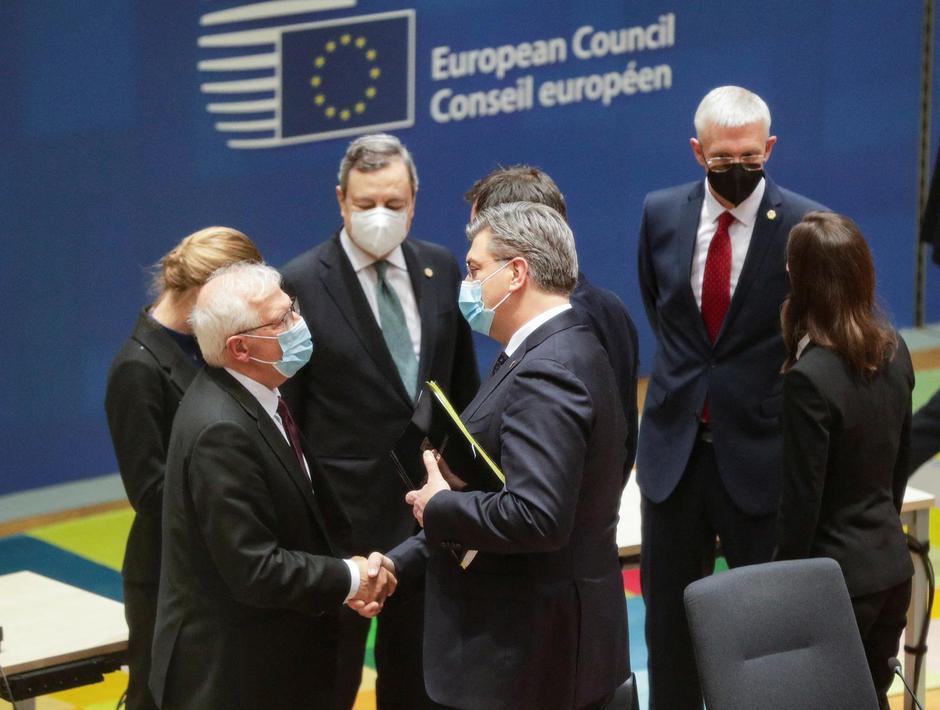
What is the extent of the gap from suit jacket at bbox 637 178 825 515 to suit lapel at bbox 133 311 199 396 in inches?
55.9

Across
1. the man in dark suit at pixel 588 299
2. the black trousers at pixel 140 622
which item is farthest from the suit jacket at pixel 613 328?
the black trousers at pixel 140 622

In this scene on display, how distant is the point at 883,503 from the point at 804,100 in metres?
5.56

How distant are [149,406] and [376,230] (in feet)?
3.10

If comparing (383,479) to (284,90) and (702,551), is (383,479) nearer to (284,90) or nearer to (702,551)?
(702,551)

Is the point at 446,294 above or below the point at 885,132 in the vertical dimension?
below

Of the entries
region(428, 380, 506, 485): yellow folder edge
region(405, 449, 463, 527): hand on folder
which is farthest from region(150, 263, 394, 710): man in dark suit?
region(428, 380, 506, 485): yellow folder edge

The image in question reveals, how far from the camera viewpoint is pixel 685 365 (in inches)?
184

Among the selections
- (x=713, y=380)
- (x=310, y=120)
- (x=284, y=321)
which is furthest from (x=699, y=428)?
(x=310, y=120)

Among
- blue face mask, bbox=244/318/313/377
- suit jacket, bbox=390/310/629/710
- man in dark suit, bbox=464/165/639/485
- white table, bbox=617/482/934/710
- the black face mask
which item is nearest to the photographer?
suit jacket, bbox=390/310/629/710

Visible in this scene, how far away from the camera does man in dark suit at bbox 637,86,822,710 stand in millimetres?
4555

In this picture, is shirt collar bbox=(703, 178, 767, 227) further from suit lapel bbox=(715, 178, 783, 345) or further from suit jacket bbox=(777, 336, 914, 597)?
suit jacket bbox=(777, 336, 914, 597)

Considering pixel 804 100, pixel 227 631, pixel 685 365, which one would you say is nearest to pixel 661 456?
pixel 685 365

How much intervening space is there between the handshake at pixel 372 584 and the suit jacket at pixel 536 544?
25 cm

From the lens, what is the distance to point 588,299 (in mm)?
4367
